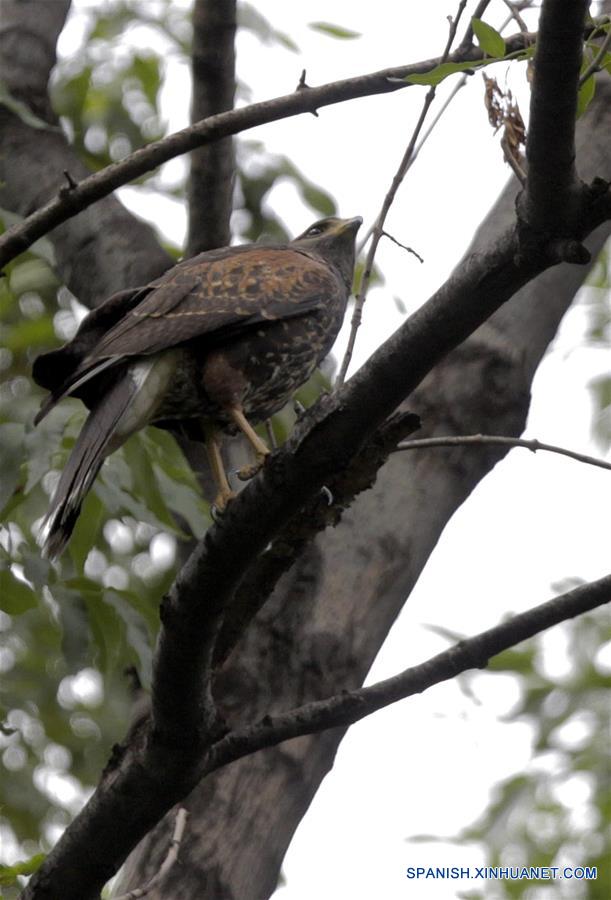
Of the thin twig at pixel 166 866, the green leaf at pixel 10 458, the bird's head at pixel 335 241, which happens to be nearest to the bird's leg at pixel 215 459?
the green leaf at pixel 10 458

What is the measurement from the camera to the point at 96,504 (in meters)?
3.59

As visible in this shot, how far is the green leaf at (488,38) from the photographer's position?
235cm

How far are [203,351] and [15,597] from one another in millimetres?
1055

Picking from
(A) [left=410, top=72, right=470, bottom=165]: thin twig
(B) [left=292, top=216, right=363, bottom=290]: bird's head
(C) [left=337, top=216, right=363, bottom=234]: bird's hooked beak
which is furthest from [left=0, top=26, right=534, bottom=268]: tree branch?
(C) [left=337, top=216, right=363, bottom=234]: bird's hooked beak

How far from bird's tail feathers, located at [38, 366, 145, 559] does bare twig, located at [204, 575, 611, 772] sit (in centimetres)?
75

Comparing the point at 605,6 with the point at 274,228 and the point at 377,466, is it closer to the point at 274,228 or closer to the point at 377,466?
the point at 274,228

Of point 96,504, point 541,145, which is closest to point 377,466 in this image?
point 541,145

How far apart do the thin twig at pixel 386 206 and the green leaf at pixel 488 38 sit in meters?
0.34

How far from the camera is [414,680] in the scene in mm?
2773

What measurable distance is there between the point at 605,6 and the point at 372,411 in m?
3.19

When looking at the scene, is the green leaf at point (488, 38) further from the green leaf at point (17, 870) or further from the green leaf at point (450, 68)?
the green leaf at point (17, 870)

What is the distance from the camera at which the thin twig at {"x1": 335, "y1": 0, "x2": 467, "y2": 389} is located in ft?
9.22

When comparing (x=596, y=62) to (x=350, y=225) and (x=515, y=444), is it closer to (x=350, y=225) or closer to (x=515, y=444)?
(x=515, y=444)

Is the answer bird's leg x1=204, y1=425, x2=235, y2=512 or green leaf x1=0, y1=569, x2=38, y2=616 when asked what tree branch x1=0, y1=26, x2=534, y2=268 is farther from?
bird's leg x1=204, y1=425, x2=235, y2=512
